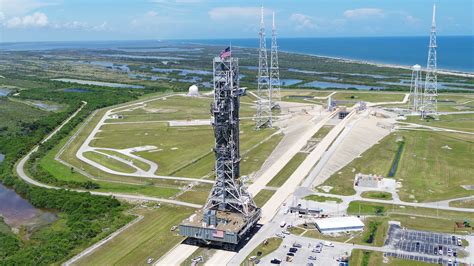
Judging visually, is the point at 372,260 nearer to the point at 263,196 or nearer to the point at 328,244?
the point at 328,244

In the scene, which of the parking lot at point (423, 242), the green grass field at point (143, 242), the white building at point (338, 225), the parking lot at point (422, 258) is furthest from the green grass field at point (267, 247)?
the parking lot at point (423, 242)

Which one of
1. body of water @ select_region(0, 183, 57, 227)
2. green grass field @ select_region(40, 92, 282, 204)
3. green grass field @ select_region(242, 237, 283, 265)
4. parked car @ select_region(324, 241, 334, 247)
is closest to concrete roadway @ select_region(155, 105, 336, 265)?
green grass field @ select_region(242, 237, 283, 265)

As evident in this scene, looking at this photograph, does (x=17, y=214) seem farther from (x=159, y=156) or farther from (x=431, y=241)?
(x=431, y=241)

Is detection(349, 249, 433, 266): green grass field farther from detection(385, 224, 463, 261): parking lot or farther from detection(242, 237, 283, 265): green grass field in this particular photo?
detection(242, 237, 283, 265): green grass field


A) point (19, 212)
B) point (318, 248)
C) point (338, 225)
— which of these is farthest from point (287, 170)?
point (19, 212)

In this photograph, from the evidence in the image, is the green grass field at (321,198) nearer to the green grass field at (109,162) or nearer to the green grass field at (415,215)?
the green grass field at (415,215)

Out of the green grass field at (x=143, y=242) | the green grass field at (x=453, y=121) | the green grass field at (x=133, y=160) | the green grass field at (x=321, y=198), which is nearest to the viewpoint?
the green grass field at (x=143, y=242)

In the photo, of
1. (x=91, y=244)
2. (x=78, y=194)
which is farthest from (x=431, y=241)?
(x=78, y=194)
